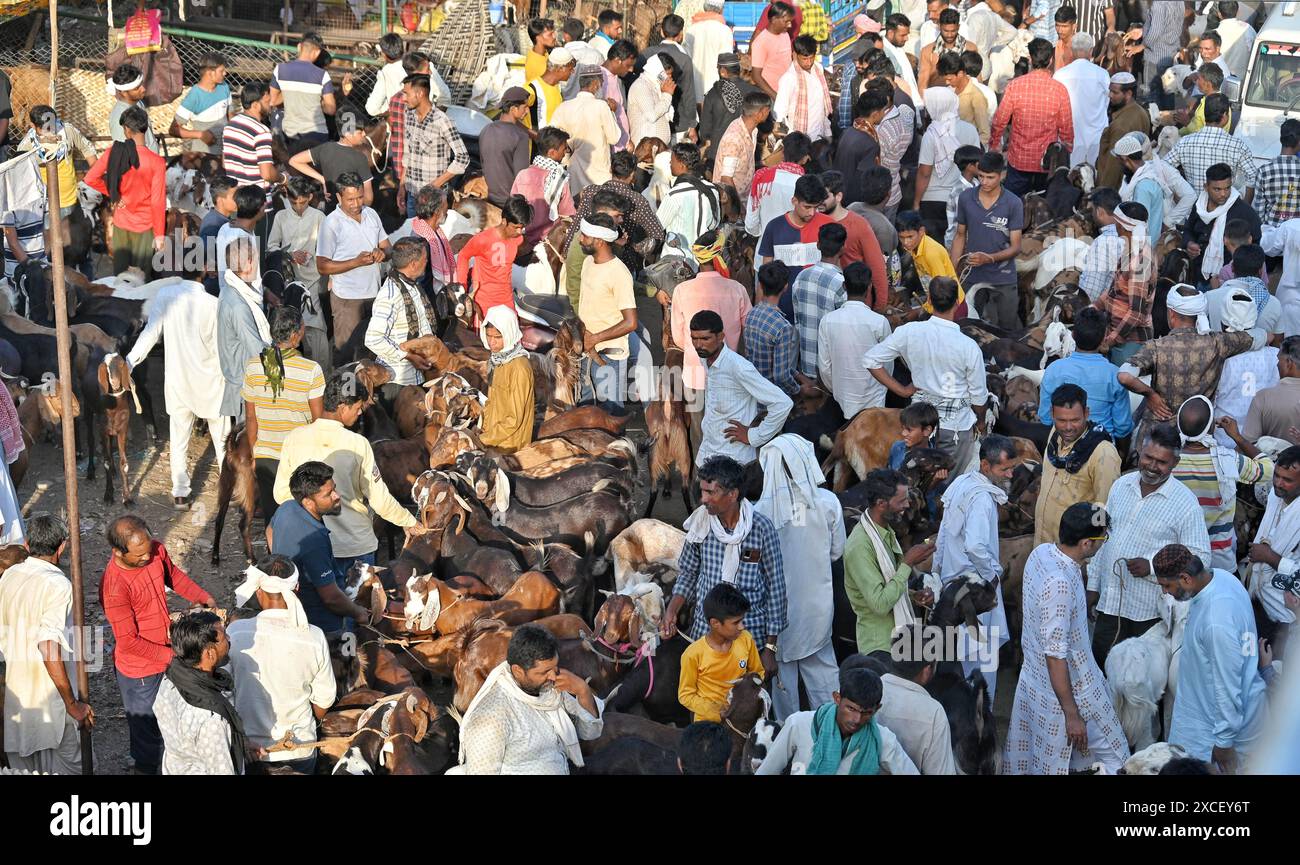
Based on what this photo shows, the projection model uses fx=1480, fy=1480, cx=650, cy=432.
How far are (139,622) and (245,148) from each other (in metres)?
5.97

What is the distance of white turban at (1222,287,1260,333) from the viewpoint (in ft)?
31.7

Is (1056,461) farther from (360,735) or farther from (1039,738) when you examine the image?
(360,735)

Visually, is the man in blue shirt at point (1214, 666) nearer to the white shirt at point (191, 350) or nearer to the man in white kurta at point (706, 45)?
the white shirt at point (191, 350)

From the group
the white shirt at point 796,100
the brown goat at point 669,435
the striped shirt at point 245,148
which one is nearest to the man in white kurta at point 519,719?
the brown goat at point 669,435

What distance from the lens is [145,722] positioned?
23.6 ft

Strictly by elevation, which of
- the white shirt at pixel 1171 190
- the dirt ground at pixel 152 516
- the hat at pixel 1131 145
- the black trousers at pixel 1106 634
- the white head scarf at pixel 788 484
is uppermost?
the hat at pixel 1131 145

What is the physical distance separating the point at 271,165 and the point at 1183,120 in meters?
9.21

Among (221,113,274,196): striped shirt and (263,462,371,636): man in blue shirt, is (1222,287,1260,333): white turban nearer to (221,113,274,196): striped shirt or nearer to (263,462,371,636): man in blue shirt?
(263,462,371,636): man in blue shirt

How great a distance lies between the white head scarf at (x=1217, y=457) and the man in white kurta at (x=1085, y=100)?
6.88m

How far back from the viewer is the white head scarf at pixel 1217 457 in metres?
7.92

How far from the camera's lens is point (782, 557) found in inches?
301

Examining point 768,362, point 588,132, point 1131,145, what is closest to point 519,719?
point 768,362

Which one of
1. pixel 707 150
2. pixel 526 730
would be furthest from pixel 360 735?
pixel 707 150

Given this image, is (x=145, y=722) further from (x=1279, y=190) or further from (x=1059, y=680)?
(x=1279, y=190)
